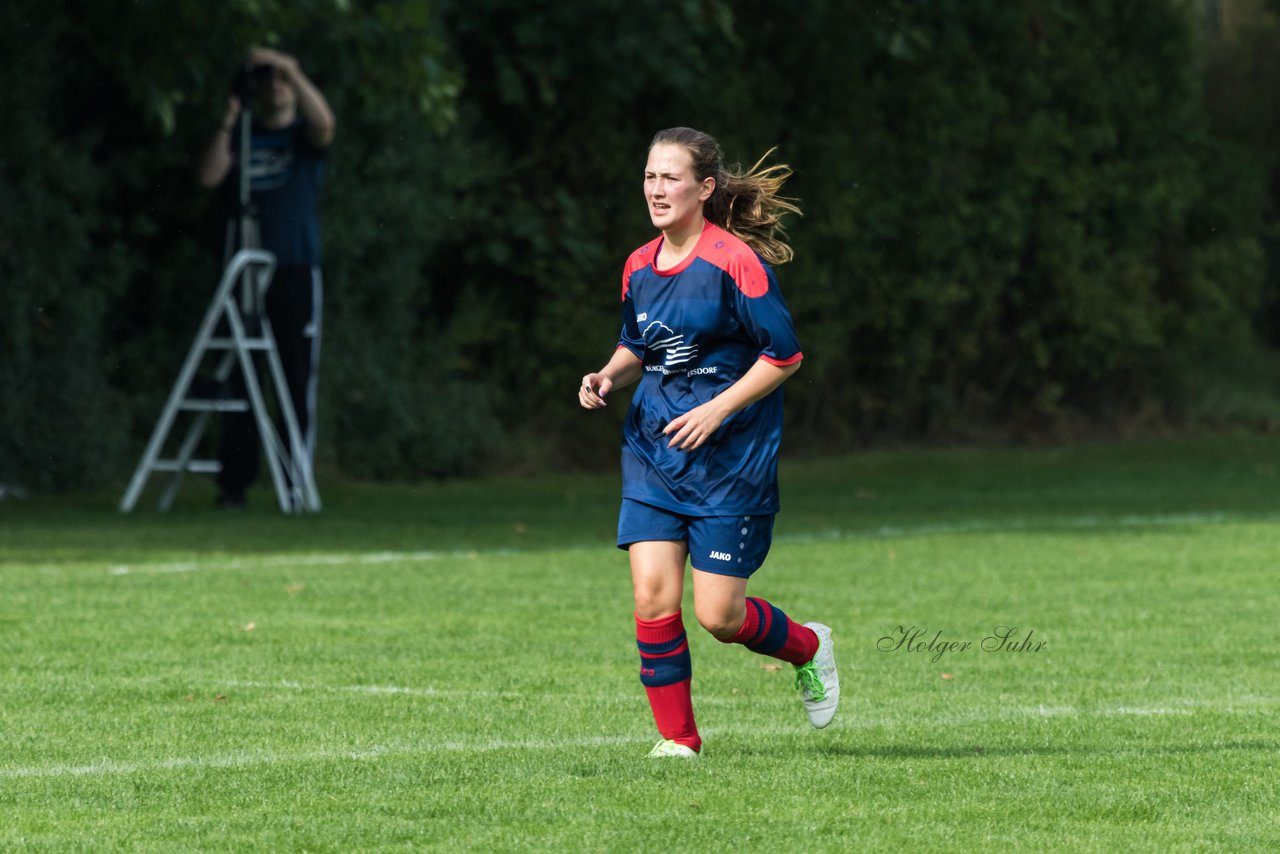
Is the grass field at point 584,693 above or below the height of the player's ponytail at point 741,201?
below

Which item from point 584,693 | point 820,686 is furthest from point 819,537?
point 820,686

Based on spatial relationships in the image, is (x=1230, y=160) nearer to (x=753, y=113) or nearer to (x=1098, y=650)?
(x=753, y=113)

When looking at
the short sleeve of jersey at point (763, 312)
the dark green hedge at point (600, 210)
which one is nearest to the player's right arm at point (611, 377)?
the short sleeve of jersey at point (763, 312)

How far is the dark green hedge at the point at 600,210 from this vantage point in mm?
16000

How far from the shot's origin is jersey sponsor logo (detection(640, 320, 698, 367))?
6.44 metres

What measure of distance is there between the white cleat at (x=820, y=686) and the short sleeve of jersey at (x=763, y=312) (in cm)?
97

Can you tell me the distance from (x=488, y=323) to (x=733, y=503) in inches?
523

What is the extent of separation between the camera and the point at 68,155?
53.0 feet

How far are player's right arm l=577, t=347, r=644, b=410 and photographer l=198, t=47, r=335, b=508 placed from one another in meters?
8.94

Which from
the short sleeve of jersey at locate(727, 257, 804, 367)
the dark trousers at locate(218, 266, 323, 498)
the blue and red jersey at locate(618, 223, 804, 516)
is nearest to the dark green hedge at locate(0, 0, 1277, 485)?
the dark trousers at locate(218, 266, 323, 498)

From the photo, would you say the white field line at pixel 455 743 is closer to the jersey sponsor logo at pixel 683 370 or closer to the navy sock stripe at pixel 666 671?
the navy sock stripe at pixel 666 671

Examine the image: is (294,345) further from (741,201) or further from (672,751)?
(672,751)

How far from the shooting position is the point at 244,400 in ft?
51.5

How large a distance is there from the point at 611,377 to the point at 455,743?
1.15m
